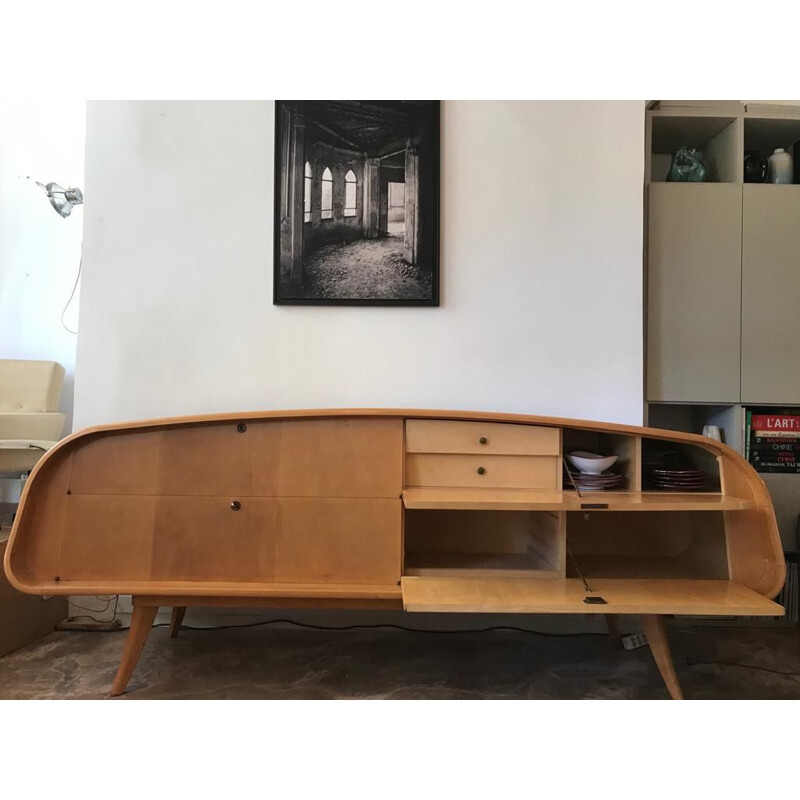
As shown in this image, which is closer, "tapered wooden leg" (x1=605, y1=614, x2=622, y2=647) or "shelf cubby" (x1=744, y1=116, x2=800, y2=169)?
"tapered wooden leg" (x1=605, y1=614, x2=622, y2=647)

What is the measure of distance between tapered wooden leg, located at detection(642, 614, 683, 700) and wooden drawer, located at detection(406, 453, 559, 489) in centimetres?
43

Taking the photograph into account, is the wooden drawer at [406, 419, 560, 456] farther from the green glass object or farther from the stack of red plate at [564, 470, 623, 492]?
the green glass object

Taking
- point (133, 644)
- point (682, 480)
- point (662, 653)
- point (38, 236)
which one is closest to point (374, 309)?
point (682, 480)

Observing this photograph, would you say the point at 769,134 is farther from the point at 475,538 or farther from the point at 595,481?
the point at 475,538

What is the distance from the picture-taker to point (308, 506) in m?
1.59

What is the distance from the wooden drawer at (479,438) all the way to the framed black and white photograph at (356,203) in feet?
2.00

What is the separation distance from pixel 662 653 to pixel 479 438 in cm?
76

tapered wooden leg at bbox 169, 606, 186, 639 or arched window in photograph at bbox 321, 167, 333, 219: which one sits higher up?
arched window in photograph at bbox 321, 167, 333, 219

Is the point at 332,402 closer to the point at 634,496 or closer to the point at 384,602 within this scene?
the point at 384,602

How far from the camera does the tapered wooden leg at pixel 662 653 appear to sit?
60.4 inches

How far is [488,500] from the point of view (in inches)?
58.4

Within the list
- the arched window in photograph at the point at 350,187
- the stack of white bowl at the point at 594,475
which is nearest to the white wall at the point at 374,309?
the arched window in photograph at the point at 350,187

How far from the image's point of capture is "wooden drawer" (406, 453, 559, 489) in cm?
164

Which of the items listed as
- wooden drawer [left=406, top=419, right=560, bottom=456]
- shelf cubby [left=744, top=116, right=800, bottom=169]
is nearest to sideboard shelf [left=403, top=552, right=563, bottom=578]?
wooden drawer [left=406, top=419, right=560, bottom=456]
